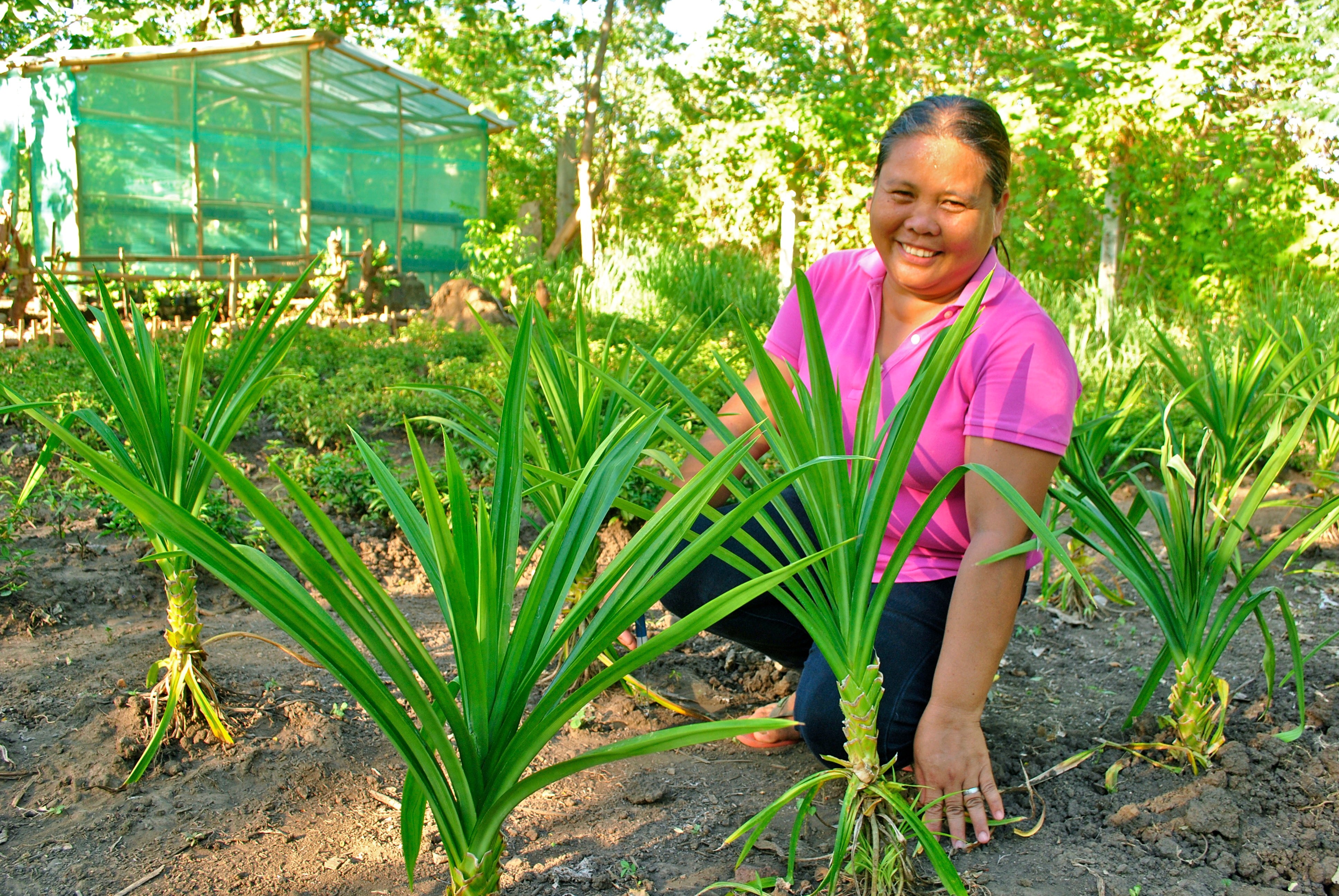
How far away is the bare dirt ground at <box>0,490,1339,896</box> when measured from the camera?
1517 millimetres

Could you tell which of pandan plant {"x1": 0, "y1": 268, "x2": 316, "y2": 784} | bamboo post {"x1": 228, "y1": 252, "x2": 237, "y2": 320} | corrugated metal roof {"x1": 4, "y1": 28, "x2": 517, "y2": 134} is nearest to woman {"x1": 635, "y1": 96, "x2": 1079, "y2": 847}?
pandan plant {"x1": 0, "y1": 268, "x2": 316, "y2": 784}

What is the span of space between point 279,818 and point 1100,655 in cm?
222

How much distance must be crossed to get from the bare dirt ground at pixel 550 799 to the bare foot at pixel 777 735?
0.03 meters

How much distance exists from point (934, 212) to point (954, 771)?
3.46 ft

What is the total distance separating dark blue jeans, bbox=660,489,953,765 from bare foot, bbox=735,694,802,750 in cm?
4

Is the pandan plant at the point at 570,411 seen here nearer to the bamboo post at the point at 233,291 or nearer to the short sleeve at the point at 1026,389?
the short sleeve at the point at 1026,389

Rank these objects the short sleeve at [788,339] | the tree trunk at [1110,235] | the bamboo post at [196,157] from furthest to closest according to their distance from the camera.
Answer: the bamboo post at [196,157], the tree trunk at [1110,235], the short sleeve at [788,339]

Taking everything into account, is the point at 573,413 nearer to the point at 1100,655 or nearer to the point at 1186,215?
the point at 1100,655

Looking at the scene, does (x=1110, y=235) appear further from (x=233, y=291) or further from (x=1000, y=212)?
(x=233, y=291)

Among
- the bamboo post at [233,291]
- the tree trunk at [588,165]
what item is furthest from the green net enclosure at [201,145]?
the tree trunk at [588,165]

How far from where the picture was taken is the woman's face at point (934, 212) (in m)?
1.86

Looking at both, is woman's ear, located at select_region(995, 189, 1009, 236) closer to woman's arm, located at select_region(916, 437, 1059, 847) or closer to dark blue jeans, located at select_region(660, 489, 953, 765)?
woman's arm, located at select_region(916, 437, 1059, 847)

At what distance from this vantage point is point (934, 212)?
1874 millimetres

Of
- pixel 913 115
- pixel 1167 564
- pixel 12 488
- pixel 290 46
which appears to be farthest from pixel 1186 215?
pixel 290 46
